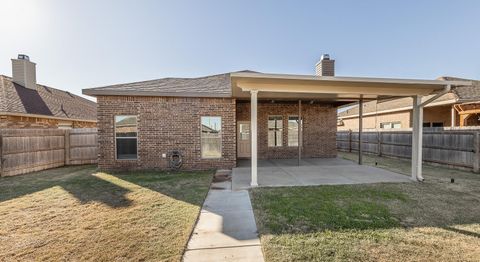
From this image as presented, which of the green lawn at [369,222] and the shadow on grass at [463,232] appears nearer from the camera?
the green lawn at [369,222]

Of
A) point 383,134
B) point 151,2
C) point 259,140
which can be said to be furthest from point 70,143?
point 383,134

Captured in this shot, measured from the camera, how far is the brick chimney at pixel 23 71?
1295 centimetres

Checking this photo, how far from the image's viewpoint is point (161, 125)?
350 inches

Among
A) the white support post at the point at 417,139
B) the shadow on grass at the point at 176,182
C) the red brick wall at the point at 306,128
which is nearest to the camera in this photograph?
the shadow on grass at the point at 176,182

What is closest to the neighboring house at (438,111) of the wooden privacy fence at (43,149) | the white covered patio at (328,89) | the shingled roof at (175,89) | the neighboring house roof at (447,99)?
the neighboring house roof at (447,99)

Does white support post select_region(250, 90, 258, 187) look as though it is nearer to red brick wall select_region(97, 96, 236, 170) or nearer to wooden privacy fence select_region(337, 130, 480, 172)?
red brick wall select_region(97, 96, 236, 170)

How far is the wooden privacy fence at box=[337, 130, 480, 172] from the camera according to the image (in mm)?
8516

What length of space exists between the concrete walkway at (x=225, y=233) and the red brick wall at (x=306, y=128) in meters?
7.03

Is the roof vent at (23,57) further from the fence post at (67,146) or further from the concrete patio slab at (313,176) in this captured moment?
the concrete patio slab at (313,176)

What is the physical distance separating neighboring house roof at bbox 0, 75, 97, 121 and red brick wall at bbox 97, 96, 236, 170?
16.0 ft

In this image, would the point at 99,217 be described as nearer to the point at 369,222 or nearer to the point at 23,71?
the point at 369,222

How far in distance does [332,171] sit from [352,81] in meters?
3.77

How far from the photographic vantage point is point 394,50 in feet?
47.5

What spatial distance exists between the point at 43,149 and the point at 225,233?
9.83m
